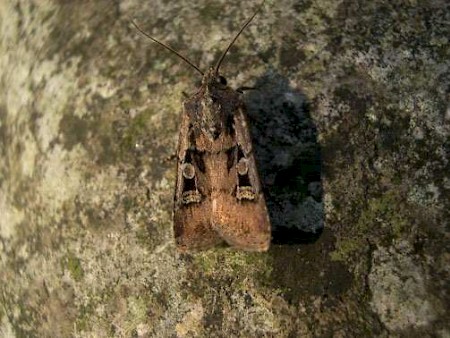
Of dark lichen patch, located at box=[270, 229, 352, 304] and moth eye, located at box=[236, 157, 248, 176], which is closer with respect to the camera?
dark lichen patch, located at box=[270, 229, 352, 304]

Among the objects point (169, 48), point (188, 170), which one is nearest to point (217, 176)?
point (188, 170)

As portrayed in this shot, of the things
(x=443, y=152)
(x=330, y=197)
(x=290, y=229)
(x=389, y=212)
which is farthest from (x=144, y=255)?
(x=443, y=152)

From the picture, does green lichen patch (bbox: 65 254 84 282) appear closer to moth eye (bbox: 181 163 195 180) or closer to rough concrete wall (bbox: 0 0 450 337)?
rough concrete wall (bbox: 0 0 450 337)

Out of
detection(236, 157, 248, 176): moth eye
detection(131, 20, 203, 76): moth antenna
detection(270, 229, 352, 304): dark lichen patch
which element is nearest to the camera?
detection(270, 229, 352, 304): dark lichen patch

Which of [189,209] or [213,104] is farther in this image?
[213,104]

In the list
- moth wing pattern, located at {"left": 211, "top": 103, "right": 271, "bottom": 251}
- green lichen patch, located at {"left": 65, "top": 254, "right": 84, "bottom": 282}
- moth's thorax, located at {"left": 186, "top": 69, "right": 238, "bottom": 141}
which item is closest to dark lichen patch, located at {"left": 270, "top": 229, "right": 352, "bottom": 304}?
→ moth wing pattern, located at {"left": 211, "top": 103, "right": 271, "bottom": 251}

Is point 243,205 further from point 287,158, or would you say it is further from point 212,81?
point 212,81

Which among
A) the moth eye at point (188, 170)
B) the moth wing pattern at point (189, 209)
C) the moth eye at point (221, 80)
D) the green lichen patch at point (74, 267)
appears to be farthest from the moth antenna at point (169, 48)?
the green lichen patch at point (74, 267)
